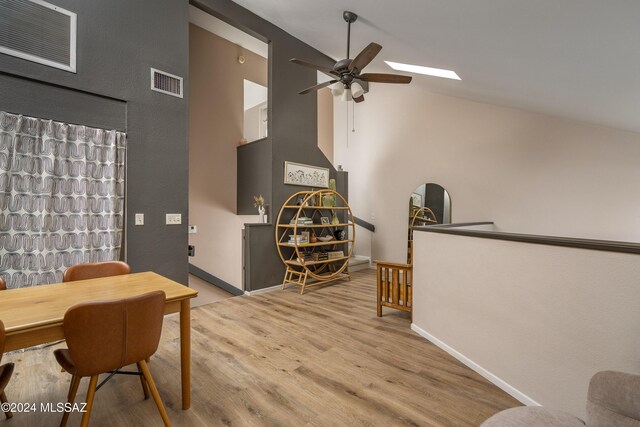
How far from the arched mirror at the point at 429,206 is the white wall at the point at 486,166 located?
5.5 inches

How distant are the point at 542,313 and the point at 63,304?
2633 mm

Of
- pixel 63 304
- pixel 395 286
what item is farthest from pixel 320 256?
pixel 63 304

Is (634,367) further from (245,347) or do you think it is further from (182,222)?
(182,222)

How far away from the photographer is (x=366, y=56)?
8.92 feet

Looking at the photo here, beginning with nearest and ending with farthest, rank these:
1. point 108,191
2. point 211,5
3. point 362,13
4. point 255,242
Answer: point 108,191 → point 362,13 → point 211,5 → point 255,242

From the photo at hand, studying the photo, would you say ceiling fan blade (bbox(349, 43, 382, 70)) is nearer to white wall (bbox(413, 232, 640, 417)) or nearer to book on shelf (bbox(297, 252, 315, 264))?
white wall (bbox(413, 232, 640, 417))

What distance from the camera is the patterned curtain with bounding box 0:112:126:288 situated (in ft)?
7.72

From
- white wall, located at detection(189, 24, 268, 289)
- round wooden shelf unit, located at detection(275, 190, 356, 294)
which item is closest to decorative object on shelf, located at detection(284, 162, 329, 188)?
round wooden shelf unit, located at detection(275, 190, 356, 294)

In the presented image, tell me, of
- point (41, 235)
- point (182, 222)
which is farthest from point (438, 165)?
point (41, 235)

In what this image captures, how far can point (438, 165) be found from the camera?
17.7 ft

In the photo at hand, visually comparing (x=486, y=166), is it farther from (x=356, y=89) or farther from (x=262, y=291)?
(x=262, y=291)

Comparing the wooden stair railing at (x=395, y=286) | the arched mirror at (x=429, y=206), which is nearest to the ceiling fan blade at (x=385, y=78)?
the wooden stair railing at (x=395, y=286)

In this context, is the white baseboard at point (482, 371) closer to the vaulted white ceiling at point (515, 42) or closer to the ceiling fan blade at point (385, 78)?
the vaulted white ceiling at point (515, 42)

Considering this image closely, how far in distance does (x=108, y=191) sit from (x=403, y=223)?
194 inches
